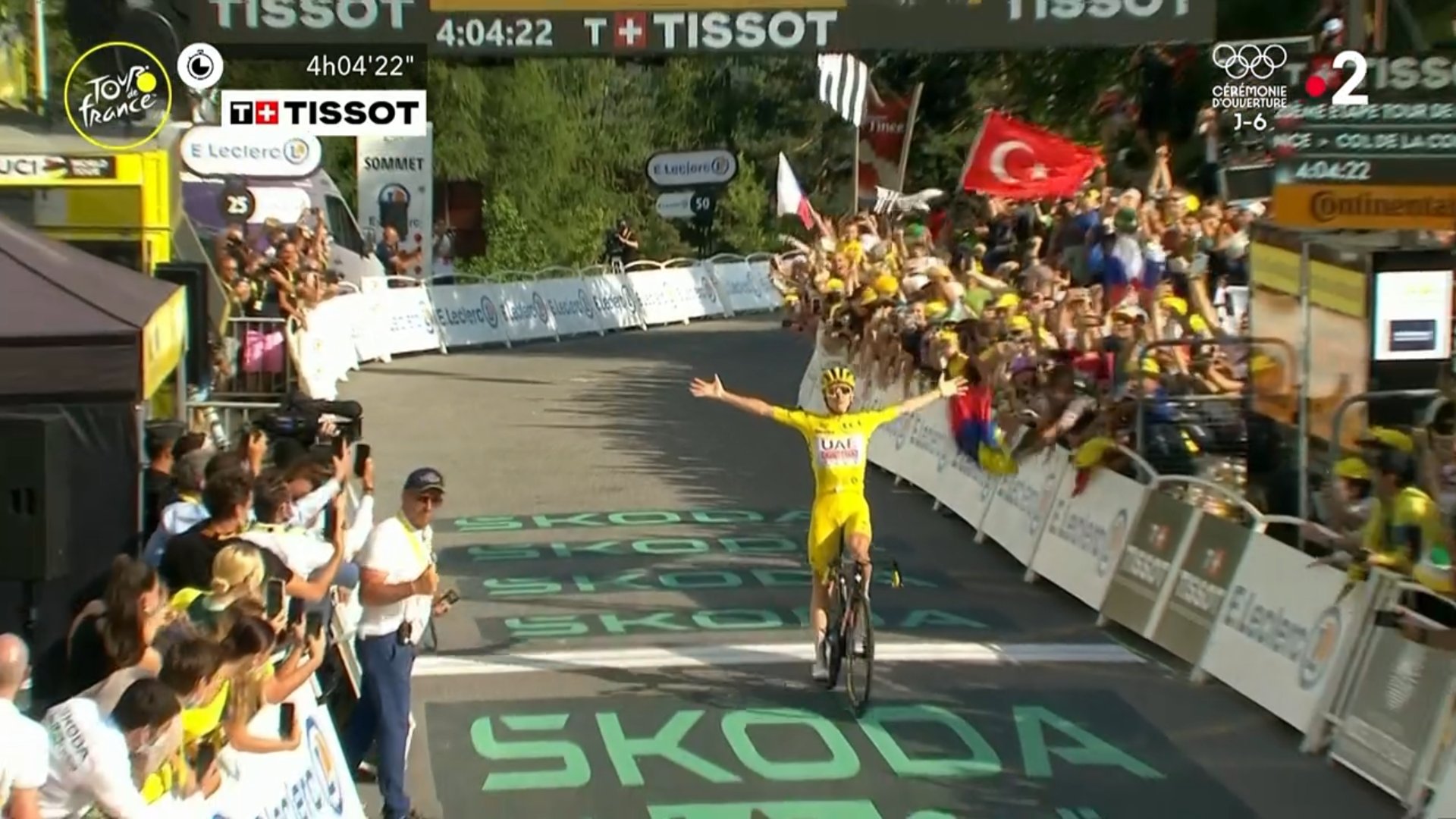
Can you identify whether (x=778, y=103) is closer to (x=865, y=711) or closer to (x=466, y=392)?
(x=466, y=392)

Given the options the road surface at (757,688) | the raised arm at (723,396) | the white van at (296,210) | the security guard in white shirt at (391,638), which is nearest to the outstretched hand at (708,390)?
the raised arm at (723,396)

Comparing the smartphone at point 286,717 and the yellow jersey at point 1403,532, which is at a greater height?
the yellow jersey at point 1403,532

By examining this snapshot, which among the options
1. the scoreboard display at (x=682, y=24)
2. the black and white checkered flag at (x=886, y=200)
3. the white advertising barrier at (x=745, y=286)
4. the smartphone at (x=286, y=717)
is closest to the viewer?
the smartphone at (x=286, y=717)

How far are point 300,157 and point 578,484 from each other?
19.4 ft

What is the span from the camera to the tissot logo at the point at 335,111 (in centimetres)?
1284

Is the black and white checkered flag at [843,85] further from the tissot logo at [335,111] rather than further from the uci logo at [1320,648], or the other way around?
the uci logo at [1320,648]

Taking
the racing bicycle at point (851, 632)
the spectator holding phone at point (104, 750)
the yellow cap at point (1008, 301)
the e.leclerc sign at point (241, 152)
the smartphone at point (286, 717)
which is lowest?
the racing bicycle at point (851, 632)

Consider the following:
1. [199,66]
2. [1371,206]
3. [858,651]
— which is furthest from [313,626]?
[1371,206]

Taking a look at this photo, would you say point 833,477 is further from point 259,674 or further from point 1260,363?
point 259,674

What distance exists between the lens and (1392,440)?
35.2ft

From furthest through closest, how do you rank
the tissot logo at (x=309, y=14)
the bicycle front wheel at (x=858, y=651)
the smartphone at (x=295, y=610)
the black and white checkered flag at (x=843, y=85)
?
1. the black and white checkered flag at (x=843, y=85)
2. the tissot logo at (x=309, y=14)
3. the bicycle front wheel at (x=858, y=651)
4. the smartphone at (x=295, y=610)

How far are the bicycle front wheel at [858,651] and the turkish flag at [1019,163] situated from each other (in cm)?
1133

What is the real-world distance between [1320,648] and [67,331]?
634cm

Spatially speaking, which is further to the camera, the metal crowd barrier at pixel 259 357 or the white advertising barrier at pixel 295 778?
the metal crowd barrier at pixel 259 357
